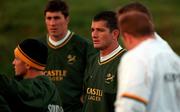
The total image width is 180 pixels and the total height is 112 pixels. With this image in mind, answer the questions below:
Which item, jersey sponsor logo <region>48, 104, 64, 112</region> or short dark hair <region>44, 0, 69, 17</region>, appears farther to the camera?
short dark hair <region>44, 0, 69, 17</region>

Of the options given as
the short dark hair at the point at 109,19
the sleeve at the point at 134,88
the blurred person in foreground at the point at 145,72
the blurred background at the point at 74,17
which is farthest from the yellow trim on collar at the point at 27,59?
the blurred background at the point at 74,17

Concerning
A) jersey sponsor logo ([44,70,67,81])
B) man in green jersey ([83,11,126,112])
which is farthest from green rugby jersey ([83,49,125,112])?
jersey sponsor logo ([44,70,67,81])

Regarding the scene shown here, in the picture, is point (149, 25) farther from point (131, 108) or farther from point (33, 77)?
point (33, 77)

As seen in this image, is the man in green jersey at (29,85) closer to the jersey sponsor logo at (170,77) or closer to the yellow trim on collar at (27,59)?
the yellow trim on collar at (27,59)

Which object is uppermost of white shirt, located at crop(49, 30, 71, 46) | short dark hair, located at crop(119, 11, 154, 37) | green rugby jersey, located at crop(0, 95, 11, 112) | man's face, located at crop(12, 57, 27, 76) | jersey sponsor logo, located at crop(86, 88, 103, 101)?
short dark hair, located at crop(119, 11, 154, 37)

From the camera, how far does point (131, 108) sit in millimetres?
6125

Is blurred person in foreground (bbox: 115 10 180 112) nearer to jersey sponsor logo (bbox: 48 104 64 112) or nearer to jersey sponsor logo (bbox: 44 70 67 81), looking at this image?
jersey sponsor logo (bbox: 48 104 64 112)

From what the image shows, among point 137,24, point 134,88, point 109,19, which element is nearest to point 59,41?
point 109,19

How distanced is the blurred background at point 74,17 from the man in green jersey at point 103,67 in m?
11.6

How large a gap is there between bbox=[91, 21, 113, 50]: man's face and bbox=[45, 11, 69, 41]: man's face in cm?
92

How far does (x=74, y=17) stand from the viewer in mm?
23234

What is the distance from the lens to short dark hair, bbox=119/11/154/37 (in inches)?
247

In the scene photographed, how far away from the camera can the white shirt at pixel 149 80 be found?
6.15 m

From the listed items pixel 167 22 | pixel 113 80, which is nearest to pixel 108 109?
pixel 113 80
